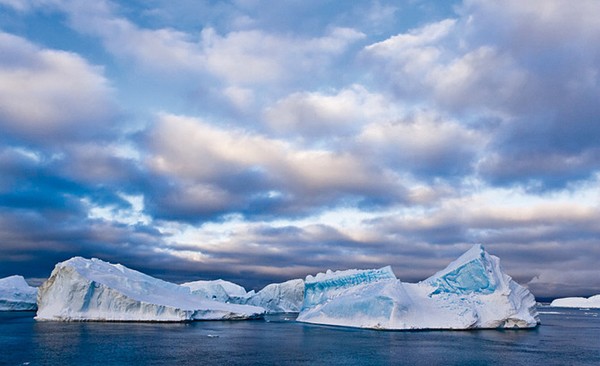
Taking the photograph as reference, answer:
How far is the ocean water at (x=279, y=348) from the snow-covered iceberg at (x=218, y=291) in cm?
3411

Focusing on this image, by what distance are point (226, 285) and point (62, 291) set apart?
3889 cm

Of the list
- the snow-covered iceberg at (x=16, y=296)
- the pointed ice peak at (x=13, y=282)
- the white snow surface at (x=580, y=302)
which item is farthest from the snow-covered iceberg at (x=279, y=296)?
the white snow surface at (x=580, y=302)

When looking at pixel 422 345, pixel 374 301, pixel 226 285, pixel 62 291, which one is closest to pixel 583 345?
pixel 422 345

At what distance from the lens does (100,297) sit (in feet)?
128

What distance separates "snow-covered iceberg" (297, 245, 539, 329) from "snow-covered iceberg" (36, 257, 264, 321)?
1236cm

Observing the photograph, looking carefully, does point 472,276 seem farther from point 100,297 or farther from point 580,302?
point 580,302

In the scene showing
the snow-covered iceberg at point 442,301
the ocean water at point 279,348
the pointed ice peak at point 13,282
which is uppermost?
the pointed ice peak at point 13,282

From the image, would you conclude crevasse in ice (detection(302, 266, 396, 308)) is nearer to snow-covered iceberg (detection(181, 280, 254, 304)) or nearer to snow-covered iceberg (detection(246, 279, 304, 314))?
snow-covered iceberg (detection(181, 280, 254, 304))

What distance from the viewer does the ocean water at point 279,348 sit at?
64.0 ft

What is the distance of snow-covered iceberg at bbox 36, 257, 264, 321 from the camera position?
3844 centimetres

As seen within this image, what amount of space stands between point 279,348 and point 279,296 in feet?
167

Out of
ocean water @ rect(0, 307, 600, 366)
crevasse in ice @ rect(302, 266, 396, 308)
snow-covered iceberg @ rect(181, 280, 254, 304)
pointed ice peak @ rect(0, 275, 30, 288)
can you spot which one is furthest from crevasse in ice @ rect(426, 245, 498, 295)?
pointed ice peak @ rect(0, 275, 30, 288)

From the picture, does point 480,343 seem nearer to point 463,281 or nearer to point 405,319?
point 405,319

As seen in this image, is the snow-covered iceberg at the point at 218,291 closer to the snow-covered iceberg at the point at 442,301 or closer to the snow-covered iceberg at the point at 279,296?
the snow-covered iceberg at the point at 279,296
